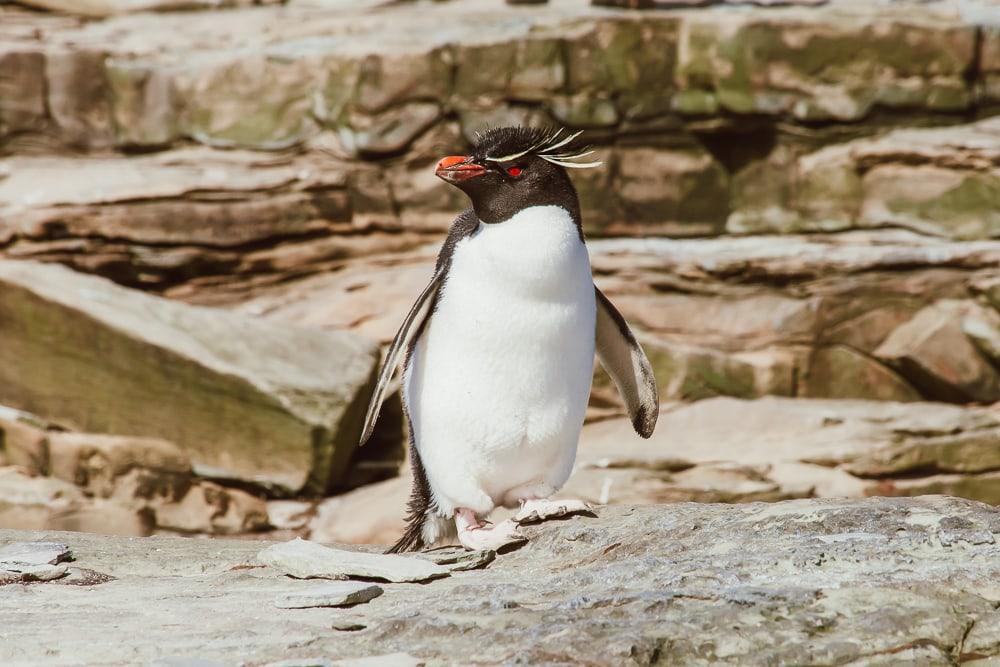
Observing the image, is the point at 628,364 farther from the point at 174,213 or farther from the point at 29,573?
the point at 174,213

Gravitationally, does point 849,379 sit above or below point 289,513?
above

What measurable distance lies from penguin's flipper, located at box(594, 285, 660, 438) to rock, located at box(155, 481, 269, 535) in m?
3.08

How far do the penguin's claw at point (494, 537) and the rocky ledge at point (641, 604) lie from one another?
8 centimetres

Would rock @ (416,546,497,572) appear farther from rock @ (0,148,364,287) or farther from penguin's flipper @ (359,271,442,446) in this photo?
rock @ (0,148,364,287)

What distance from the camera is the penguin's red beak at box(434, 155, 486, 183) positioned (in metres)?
3.35

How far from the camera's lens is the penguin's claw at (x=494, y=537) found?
128 inches

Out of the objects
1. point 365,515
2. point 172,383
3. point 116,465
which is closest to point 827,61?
point 365,515

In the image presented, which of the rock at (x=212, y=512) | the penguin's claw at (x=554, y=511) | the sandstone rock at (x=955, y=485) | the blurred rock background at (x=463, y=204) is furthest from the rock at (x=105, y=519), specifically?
the sandstone rock at (x=955, y=485)

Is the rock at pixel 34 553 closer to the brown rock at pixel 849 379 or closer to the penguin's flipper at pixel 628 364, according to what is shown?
the penguin's flipper at pixel 628 364

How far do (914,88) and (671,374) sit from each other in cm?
253

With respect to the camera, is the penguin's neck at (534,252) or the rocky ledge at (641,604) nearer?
the rocky ledge at (641,604)

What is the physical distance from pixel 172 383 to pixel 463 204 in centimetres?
235

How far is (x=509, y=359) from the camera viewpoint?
3436mm

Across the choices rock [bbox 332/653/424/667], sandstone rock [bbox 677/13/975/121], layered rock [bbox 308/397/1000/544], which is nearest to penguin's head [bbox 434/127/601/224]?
rock [bbox 332/653/424/667]
